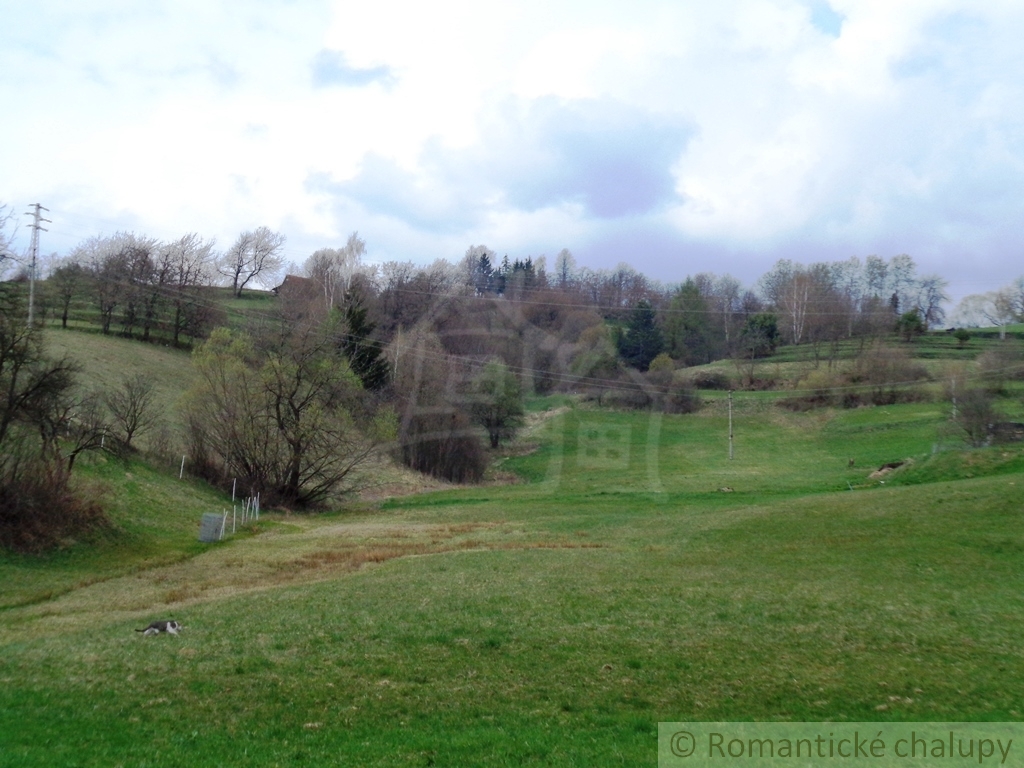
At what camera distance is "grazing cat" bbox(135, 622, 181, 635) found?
14180mm

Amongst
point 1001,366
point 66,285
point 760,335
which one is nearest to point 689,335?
point 760,335

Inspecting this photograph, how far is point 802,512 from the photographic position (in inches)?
1233

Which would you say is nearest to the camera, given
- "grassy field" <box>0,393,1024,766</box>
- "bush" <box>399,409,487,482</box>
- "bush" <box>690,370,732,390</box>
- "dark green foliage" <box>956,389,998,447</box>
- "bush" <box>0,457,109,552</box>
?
"grassy field" <box>0,393,1024,766</box>

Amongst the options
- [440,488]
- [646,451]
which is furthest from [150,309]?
[646,451]

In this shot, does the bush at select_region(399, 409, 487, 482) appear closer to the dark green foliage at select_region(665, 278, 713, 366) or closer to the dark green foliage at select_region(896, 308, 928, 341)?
the dark green foliage at select_region(665, 278, 713, 366)

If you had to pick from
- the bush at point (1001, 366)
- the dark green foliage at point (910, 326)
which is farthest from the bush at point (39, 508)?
the dark green foliage at point (910, 326)

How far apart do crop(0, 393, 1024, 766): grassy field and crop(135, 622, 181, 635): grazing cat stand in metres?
0.22

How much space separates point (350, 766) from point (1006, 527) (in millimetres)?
23283

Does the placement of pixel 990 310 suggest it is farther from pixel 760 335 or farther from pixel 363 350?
pixel 363 350

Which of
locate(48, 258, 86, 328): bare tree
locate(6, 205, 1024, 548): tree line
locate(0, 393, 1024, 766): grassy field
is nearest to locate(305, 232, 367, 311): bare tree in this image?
locate(6, 205, 1024, 548): tree line

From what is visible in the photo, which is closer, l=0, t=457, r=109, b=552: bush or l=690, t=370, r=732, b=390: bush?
l=0, t=457, r=109, b=552: bush

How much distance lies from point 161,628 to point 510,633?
6.31m

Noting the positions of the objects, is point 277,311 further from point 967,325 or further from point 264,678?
point 264,678

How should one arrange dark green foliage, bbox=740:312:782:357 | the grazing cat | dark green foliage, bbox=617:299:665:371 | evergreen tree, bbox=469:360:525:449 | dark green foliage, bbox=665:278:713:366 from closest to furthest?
the grazing cat → evergreen tree, bbox=469:360:525:449 → dark green foliage, bbox=740:312:782:357 → dark green foliage, bbox=617:299:665:371 → dark green foliage, bbox=665:278:713:366
